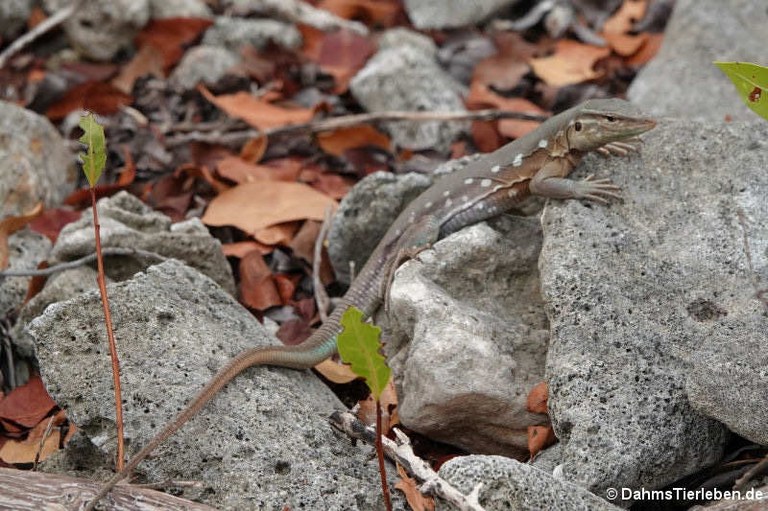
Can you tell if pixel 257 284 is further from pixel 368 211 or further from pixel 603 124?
pixel 603 124

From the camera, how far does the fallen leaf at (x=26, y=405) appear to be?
14.3 feet

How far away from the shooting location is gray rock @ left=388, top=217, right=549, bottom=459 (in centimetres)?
384

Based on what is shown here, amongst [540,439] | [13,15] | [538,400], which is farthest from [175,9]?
[540,439]

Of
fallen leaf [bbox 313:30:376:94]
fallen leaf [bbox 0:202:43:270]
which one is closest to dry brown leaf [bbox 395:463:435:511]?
fallen leaf [bbox 0:202:43:270]

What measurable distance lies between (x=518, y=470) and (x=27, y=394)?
2.46m

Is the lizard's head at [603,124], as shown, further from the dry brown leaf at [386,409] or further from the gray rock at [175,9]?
the gray rock at [175,9]

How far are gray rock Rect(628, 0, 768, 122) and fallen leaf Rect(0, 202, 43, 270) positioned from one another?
402 cm

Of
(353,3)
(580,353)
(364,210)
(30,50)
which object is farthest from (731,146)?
(30,50)

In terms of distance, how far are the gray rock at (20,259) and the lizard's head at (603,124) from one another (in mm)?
2844

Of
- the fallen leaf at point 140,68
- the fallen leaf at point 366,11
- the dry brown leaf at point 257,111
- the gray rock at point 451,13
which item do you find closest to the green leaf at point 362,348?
the dry brown leaf at point 257,111

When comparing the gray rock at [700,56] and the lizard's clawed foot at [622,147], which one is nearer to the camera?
the lizard's clawed foot at [622,147]

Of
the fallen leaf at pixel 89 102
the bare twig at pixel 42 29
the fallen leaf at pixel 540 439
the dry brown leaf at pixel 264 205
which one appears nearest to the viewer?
the fallen leaf at pixel 540 439

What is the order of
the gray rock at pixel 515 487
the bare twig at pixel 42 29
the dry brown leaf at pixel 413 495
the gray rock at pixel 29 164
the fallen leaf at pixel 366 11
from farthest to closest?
the fallen leaf at pixel 366 11 < the bare twig at pixel 42 29 < the gray rock at pixel 29 164 < the dry brown leaf at pixel 413 495 < the gray rock at pixel 515 487

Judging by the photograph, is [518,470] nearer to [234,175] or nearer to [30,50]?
[234,175]
